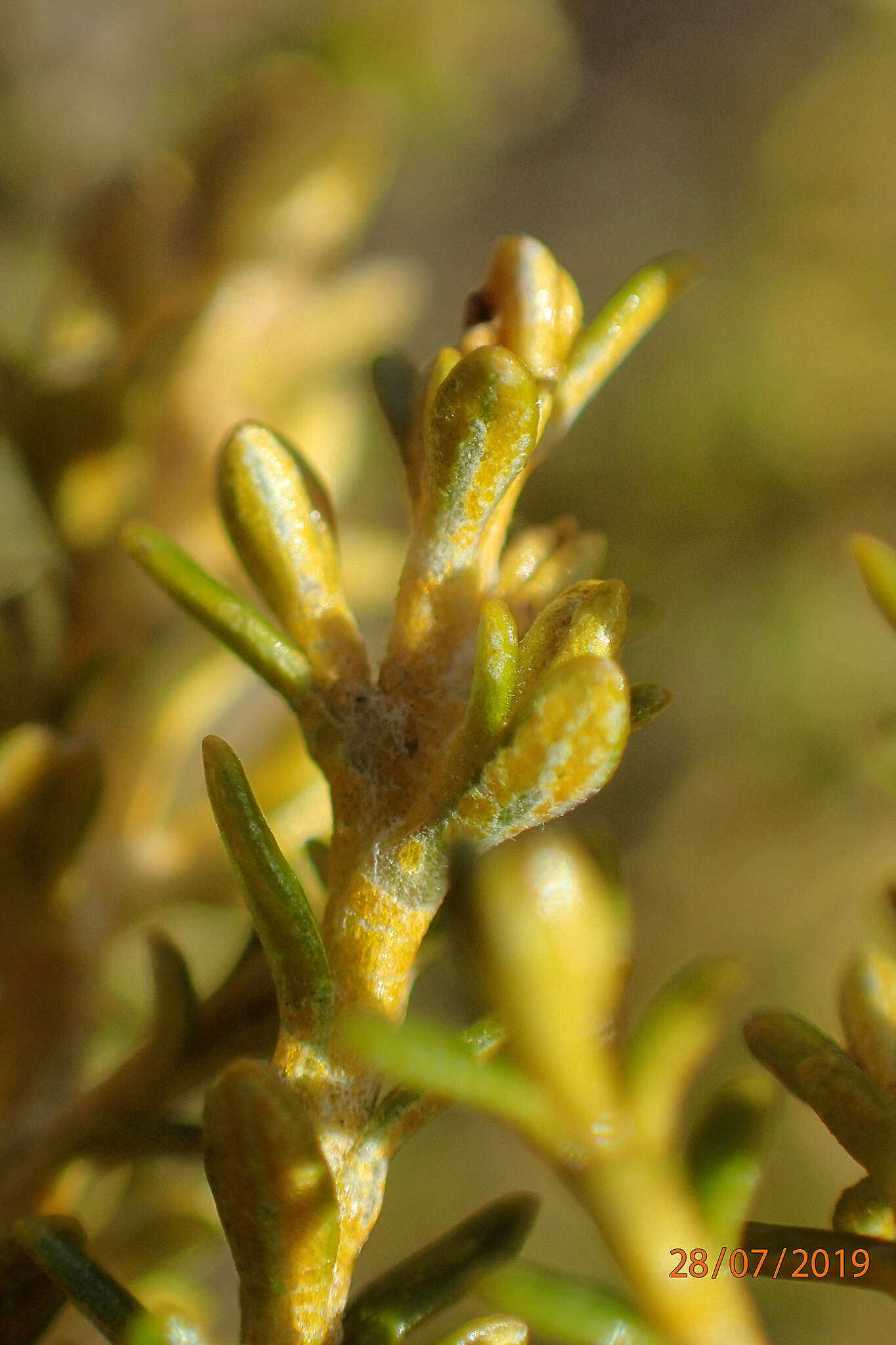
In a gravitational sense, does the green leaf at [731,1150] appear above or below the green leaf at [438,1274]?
below

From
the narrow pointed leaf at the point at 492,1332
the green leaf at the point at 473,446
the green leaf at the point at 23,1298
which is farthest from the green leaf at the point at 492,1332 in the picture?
the green leaf at the point at 473,446

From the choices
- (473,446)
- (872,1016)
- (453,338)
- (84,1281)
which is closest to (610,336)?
(473,446)

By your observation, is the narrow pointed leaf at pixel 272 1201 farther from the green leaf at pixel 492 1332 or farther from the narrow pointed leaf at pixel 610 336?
the narrow pointed leaf at pixel 610 336

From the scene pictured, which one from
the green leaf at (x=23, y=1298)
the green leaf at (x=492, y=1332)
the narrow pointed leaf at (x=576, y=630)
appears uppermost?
the narrow pointed leaf at (x=576, y=630)

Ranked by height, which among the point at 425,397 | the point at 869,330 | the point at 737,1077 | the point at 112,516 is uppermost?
the point at 112,516

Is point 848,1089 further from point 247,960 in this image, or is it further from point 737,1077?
point 247,960

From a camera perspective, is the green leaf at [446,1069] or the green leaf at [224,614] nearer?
the green leaf at [446,1069]

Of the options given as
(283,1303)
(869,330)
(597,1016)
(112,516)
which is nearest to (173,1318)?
(283,1303)

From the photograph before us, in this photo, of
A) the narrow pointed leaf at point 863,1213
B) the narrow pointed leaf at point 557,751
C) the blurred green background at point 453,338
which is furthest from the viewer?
the blurred green background at point 453,338

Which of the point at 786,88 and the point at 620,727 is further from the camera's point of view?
the point at 786,88
